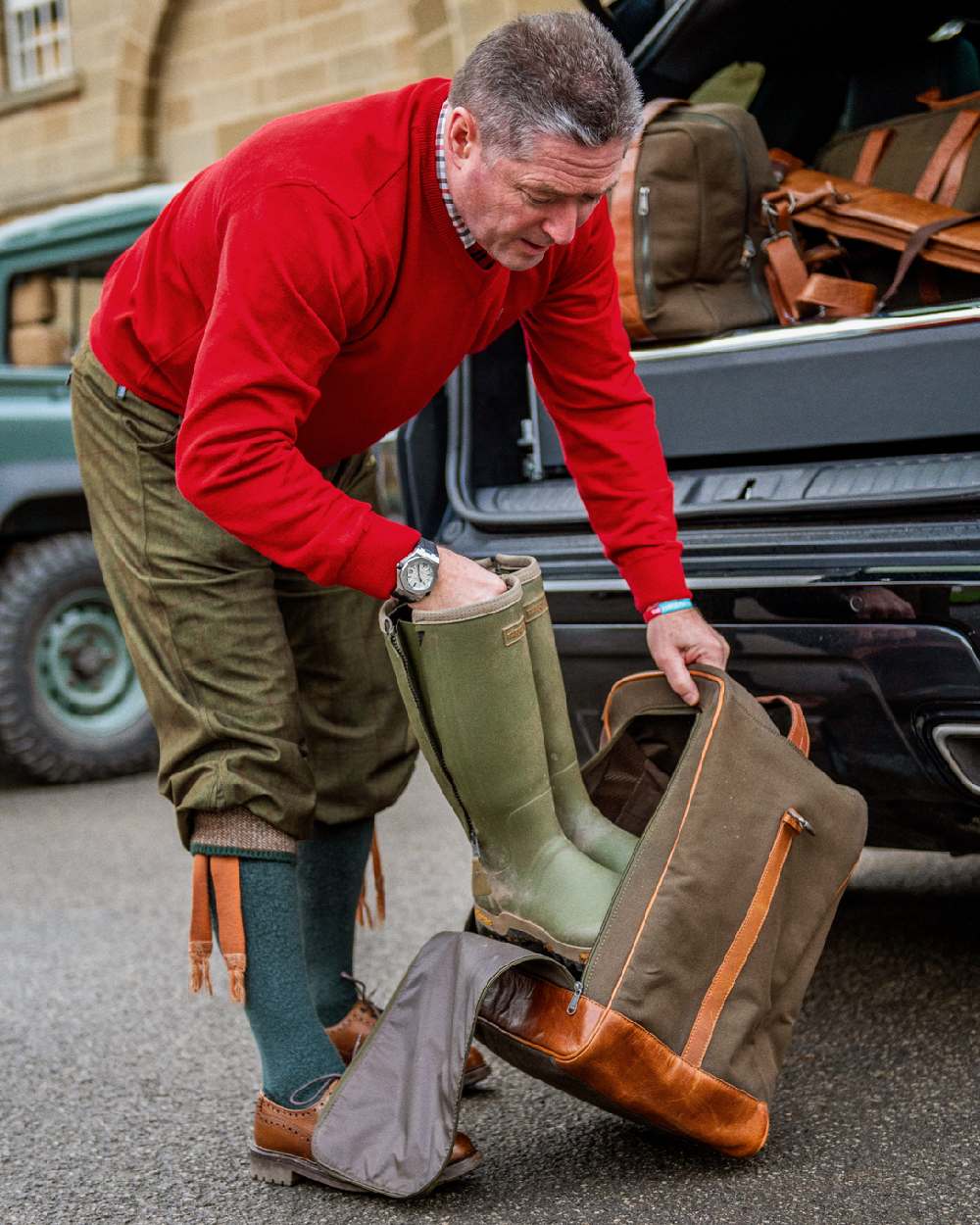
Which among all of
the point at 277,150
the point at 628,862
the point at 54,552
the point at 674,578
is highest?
the point at 277,150

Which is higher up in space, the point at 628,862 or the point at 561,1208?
the point at 628,862

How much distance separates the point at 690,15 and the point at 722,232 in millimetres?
375

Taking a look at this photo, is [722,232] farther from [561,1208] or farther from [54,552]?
[54,552]

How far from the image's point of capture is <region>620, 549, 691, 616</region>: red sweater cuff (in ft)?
7.15

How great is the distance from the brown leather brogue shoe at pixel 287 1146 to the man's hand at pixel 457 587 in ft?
2.14

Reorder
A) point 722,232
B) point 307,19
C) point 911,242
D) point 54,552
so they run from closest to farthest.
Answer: point 911,242 → point 722,232 → point 54,552 → point 307,19

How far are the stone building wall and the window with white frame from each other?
0.36 meters

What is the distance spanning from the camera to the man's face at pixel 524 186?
175cm

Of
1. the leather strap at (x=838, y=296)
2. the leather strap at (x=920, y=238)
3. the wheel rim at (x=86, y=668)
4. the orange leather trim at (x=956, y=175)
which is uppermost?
the orange leather trim at (x=956, y=175)

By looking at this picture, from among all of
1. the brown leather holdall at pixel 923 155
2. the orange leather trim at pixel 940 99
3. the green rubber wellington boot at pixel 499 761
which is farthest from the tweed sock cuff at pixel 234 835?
the orange leather trim at pixel 940 99

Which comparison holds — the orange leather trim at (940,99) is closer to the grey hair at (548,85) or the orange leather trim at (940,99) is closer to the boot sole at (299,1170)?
the grey hair at (548,85)

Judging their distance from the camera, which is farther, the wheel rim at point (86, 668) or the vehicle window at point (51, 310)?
the vehicle window at point (51, 310)

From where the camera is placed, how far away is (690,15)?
2617 mm

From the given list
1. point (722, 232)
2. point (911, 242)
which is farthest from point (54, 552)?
point (911, 242)
